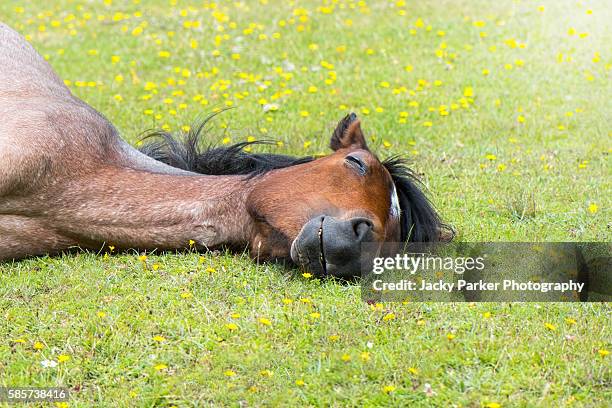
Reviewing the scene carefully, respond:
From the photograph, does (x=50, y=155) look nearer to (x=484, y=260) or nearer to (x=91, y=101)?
(x=484, y=260)

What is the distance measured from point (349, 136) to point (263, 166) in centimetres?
63

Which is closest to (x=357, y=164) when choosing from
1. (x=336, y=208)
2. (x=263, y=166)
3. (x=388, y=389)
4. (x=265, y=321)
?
(x=336, y=208)

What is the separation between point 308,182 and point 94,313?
143 cm

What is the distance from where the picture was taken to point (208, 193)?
18.2 feet

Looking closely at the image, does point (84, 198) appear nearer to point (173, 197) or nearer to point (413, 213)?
point (173, 197)

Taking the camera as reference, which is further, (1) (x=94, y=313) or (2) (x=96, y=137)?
(2) (x=96, y=137)

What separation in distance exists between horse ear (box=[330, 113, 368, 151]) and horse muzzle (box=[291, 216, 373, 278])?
98 cm

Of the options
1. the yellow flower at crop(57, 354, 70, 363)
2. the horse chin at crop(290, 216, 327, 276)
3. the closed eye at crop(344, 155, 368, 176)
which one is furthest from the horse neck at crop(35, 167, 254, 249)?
the yellow flower at crop(57, 354, 70, 363)

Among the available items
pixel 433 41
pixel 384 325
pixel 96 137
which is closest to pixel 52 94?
pixel 96 137

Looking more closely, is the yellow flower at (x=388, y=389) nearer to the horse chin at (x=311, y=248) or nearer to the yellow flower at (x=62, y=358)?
the horse chin at (x=311, y=248)

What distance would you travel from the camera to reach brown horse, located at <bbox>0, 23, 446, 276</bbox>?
5.11 meters

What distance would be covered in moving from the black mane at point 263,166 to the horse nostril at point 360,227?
648mm

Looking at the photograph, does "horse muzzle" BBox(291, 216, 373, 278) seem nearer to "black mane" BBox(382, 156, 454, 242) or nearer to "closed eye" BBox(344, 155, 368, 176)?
"closed eye" BBox(344, 155, 368, 176)

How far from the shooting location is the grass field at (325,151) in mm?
4188
